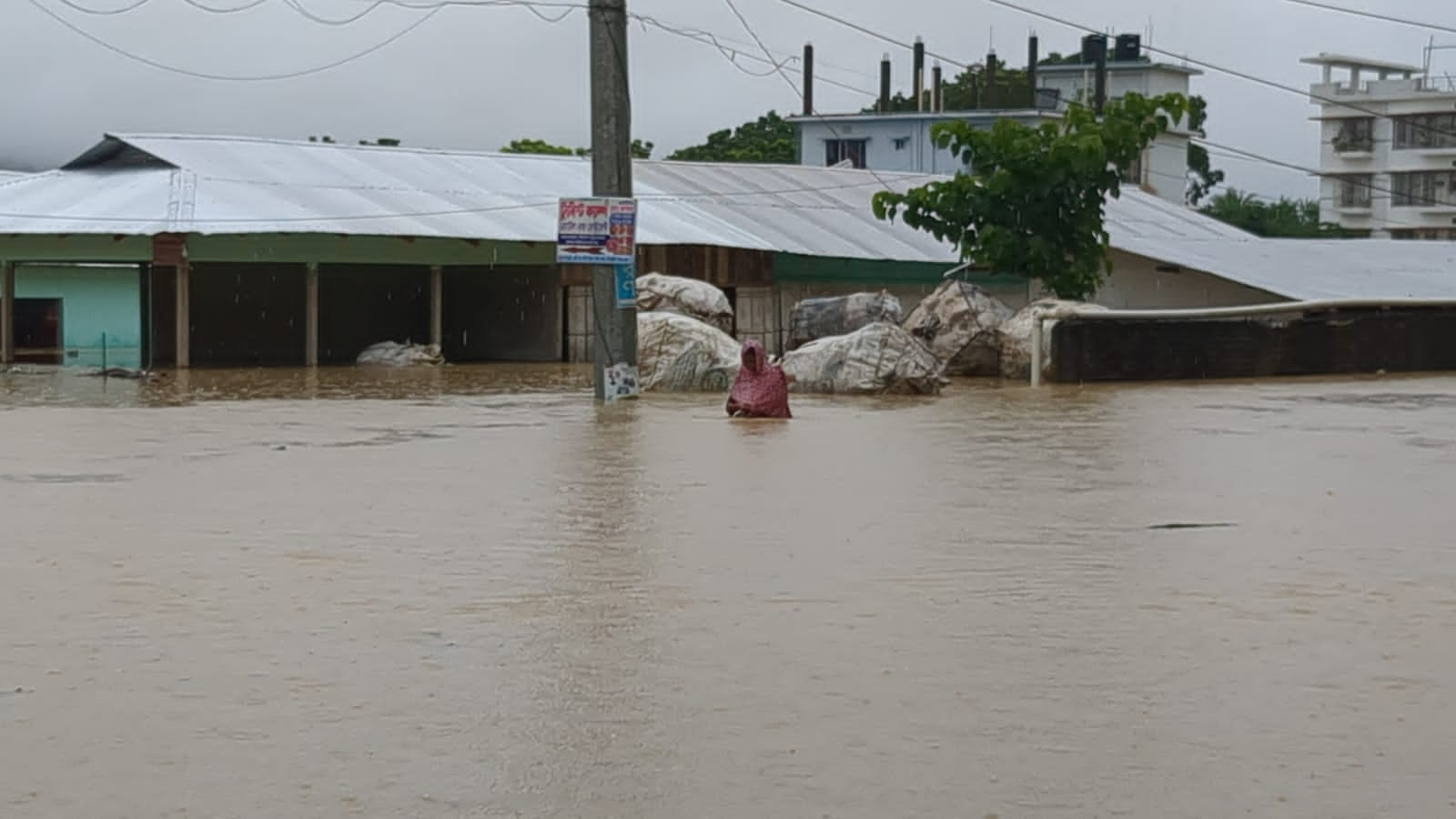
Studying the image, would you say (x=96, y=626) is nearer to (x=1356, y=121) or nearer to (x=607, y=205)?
(x=607, y=205)

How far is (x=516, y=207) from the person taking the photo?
34.4 meters

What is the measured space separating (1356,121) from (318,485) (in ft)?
282

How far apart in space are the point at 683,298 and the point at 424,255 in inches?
162

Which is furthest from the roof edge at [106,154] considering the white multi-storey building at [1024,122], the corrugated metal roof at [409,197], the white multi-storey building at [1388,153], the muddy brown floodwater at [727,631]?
the white multi-storey building at [1388,153]

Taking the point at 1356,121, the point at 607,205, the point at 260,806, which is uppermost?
the point at 1356,121

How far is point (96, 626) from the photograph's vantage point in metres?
8.11

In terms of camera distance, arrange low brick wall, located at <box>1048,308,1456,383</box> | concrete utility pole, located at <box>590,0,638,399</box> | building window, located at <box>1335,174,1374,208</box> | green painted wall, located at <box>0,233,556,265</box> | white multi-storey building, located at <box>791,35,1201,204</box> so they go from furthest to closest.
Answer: building window, located at <box>1335,174,1374,208</box>, white multi-storey building, located at <box>791,35,1201,204</box>, green painted wall, located at <box>0,233,556,265</box>, low brick wall, located at <box>1048,308,1456,383</box>, concrete utility pole, located at <box>590,0,638,399</box>

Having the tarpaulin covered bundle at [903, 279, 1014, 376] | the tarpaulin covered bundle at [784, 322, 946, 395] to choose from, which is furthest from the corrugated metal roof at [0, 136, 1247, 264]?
the tarpaulin covered bundle at [784, 322, 946, 395]

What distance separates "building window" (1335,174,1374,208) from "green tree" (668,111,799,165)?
86.2ft

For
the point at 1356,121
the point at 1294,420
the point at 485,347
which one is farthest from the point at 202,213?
the point at 1356,121

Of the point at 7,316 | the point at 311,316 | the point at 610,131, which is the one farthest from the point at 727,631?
the point at 7,316

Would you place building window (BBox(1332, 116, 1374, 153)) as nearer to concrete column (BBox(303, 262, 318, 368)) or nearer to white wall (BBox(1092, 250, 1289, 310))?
white wall (BBox(1092, 250, 1289, 310))

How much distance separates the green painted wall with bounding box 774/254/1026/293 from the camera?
121ft

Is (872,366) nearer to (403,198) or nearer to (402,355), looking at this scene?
(402,355)
